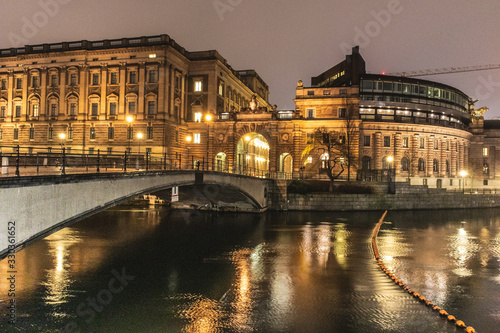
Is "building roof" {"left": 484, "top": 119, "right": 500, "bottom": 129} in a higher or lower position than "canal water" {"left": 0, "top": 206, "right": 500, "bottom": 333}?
higher

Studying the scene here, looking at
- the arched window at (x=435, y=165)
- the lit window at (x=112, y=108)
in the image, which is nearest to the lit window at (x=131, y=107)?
the lit window at (x=112, y=108)

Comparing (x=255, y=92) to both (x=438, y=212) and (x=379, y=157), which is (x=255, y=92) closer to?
(x=379, y=157)

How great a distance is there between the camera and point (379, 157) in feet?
228

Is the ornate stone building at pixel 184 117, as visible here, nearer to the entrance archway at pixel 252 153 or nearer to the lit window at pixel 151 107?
the lit window at pixel 151 107

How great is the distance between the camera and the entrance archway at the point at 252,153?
68375 mm

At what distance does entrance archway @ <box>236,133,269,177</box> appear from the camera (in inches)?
2692

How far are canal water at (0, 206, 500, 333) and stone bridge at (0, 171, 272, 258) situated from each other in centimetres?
316

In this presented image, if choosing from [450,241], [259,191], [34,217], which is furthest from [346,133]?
[34,217]

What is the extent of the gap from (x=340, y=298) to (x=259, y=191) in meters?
29.9

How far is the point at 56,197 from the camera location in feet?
51.4

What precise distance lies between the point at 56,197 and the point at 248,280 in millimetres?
9577

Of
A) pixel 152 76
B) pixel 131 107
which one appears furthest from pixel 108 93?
pixel 152 76

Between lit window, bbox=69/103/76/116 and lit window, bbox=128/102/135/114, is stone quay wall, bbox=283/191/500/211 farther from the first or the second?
lit window, bbox=69/103/76/116

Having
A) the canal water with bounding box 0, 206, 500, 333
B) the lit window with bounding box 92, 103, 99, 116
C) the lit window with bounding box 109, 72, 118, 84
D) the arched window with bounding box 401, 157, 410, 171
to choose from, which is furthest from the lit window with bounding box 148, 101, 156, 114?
the arched window with bounding box 401, 157, 410, 171
